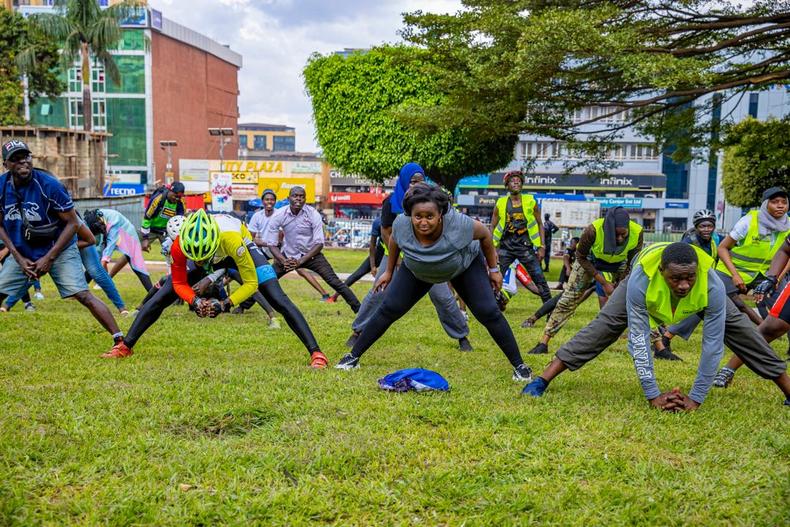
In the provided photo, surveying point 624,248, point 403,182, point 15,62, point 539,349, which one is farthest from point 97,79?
point 624,248

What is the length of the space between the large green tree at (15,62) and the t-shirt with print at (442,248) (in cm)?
3715

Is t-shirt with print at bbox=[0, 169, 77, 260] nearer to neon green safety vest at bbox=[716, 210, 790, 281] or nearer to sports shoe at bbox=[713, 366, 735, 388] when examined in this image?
sports shoe at bbox=[713, 366, 735, 388]

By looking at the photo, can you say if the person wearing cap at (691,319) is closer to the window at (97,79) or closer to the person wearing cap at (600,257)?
the person wearing cap at (600,257)

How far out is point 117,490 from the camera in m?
3.63

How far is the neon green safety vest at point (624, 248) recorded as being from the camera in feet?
25.5

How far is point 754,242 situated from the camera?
8.55 metres

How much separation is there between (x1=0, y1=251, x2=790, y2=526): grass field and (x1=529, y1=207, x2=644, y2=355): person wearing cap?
4.22ft

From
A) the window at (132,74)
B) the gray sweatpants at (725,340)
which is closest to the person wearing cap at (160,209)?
the gray sweatpants at (725,340)

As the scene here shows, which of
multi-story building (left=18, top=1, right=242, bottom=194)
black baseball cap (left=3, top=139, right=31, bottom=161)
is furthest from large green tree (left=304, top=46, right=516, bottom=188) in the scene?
multi-story building (left=18, top=1, right=242, bottom=194)

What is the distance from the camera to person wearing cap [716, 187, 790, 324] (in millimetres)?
8266

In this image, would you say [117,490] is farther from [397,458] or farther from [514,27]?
[514,27]

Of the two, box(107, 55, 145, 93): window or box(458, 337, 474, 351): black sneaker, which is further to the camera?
box(107, 55, 145, 93): window

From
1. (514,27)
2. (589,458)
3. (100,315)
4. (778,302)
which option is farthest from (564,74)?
(589,458)

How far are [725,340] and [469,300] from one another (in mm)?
1951
